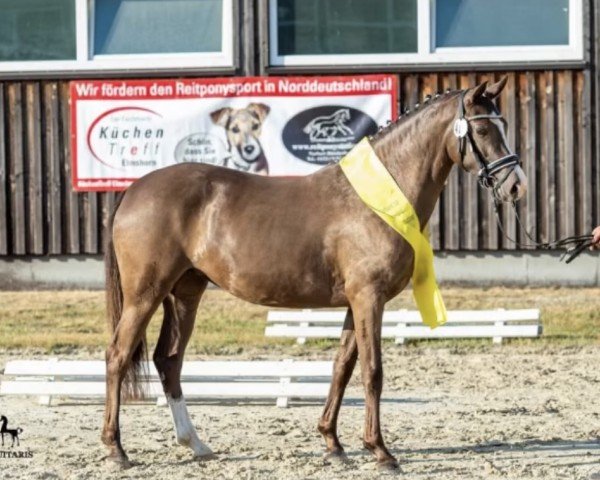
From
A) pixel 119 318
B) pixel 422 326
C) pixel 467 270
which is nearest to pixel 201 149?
pixel 467 270

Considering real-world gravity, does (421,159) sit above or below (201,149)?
below

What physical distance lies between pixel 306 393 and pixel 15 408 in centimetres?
225

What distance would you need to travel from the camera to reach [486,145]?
855 centimetres

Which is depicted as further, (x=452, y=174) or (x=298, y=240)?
(x=452, y=174)

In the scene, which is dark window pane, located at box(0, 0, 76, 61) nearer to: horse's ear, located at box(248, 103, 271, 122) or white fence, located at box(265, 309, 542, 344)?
horse's ear, located at box(248, 103, 271, 122)

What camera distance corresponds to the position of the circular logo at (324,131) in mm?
17188

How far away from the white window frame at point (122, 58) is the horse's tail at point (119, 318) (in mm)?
8236

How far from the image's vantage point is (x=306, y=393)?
35.4 feet

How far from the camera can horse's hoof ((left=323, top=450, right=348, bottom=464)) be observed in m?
8.65

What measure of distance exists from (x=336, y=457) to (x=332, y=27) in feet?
30.7

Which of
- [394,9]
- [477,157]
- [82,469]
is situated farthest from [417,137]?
[394,9]

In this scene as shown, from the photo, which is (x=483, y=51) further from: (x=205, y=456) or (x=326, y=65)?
(x=205, y=456)

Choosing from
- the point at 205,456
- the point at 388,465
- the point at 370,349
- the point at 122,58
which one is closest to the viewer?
the point at 388,465

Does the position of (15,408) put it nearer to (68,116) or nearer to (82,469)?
(82,469)
